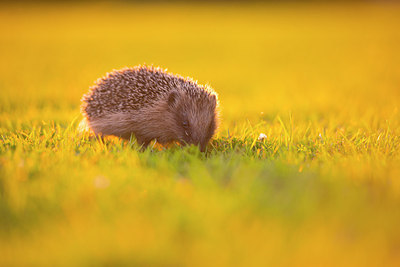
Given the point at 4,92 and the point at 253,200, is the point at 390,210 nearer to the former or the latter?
the point at 253,200

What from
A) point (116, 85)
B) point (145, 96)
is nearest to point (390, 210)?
point (145, 96)

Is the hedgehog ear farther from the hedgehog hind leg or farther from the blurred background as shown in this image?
the blurred background

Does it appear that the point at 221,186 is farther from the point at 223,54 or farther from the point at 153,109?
the point at 223,54

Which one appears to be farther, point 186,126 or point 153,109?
point 153,109

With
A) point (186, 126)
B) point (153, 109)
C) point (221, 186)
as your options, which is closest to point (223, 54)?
point (153, 109)

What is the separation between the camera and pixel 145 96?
20.8 feet

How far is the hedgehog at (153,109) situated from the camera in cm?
594

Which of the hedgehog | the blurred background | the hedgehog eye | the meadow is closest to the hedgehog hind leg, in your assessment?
the hedgehog

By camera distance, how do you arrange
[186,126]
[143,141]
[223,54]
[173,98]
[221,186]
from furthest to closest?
1. [223,54]
2. [143,141]
3. [173,98]
4. [186,126]
5. [221,186]

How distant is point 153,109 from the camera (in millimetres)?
6211

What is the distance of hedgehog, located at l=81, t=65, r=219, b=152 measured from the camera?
594 centimetres

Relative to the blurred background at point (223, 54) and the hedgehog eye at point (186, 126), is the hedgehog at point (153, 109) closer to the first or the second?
the hedgehog eye at point (186, 126)

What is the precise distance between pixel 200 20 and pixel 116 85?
97.8 feet

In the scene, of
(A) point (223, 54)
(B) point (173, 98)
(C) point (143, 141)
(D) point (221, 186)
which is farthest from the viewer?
(A) point (223, 54)
